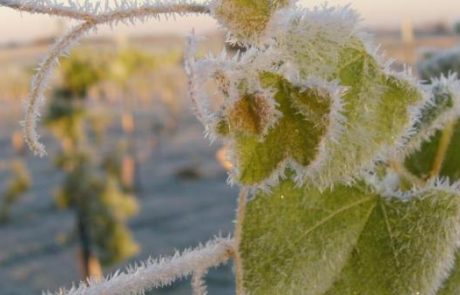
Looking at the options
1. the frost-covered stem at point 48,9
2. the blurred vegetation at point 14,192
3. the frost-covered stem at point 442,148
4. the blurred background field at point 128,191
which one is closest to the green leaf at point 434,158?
the frost-covered stem at point 442,148

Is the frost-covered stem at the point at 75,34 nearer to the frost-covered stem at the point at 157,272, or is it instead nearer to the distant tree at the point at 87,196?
the frost-covered stem at the point at 157,272

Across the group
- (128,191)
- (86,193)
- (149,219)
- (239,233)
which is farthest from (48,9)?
(149,219)

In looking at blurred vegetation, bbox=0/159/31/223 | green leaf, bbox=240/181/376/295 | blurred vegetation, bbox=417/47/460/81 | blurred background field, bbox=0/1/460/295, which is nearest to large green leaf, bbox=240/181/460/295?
green leaf, bbox=240/181/376/295

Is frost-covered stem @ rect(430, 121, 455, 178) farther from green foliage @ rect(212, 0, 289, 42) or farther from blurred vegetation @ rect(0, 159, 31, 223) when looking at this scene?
blurred vegetation @ rect(0, 159, 31, 223)

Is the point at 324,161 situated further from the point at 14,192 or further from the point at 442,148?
the point at 14,192

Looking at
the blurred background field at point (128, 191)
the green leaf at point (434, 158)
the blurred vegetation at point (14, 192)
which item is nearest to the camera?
the green leaf at point (434, 158)

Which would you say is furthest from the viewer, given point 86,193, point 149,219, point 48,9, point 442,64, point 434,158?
point 149,219
